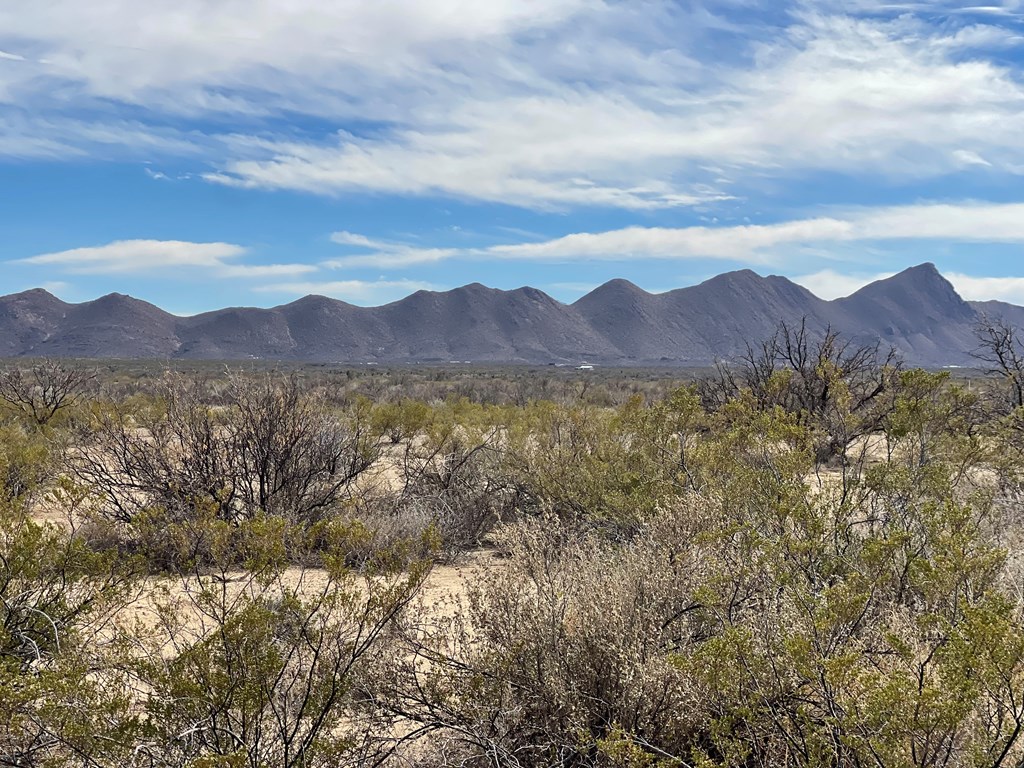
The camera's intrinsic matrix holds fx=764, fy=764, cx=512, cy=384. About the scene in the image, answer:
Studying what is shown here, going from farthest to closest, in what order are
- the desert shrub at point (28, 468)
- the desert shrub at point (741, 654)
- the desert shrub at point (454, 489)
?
the desert shrub at point (454, 489)
the desert shrub at point (28, 468)
the desert shrub at point (741, 654)

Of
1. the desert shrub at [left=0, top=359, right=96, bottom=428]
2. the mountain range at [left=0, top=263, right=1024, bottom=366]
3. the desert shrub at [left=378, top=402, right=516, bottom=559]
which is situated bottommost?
the desert shrub at [left=378, top=402, right=516, bottom=559]

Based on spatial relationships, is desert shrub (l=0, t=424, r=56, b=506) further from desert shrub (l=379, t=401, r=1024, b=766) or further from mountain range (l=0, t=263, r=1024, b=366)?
mountain range (l=0, t=263, r=1024, b=366)

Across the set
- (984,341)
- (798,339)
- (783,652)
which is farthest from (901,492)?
(798,339)

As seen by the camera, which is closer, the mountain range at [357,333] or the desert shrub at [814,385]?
the desert shrub at [814,385]

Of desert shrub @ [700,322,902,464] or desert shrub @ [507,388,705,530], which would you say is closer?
desert shrub @ [507,388,705,530]

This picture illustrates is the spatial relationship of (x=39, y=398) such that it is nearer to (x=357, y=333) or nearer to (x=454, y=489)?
(x=454, y=489)

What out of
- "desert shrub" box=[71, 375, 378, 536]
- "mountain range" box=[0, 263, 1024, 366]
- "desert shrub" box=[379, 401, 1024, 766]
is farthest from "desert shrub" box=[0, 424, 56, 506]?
"mountain range" box=[0, 263, 1024, 366]

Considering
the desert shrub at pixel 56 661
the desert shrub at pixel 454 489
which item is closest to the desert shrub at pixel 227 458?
the desert shrub at pixel 454 489

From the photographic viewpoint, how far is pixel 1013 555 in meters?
5.70

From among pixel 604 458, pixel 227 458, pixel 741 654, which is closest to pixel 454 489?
pixel 604 458

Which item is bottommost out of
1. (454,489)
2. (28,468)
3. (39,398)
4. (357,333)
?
(454,489)

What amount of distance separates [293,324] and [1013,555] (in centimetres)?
17969

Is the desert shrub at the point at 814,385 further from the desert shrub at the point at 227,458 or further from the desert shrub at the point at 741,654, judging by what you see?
the desert shrub at the point at 227,458

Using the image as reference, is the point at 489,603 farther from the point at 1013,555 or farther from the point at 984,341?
the point at 984,341
